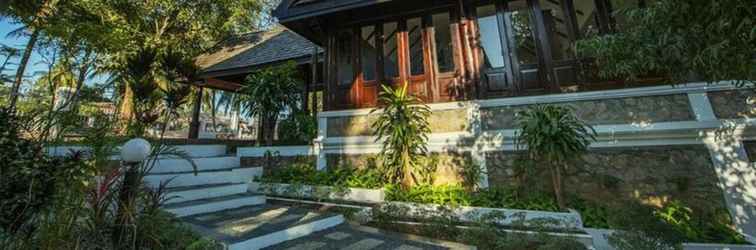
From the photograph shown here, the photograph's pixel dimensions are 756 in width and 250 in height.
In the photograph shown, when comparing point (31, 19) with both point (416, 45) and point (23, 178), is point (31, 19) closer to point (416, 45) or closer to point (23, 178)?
point (23, 178)

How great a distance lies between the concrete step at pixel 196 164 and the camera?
446cm

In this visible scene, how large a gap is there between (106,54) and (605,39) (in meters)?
11.8

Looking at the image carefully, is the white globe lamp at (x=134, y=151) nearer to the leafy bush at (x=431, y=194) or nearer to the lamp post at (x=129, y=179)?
the lamp post at (x=129, y=179)

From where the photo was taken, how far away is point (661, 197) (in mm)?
3691

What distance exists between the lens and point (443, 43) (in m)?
5.69

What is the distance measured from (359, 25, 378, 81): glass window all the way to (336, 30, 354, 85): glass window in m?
0.27

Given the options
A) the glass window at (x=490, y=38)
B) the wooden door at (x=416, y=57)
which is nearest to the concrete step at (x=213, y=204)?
the wooden door at (x=416, y=57)

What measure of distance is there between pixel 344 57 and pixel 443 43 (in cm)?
212

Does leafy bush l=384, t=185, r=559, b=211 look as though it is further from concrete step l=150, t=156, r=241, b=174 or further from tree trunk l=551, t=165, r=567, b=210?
concrete step l=150, t=156, r=241, b=174

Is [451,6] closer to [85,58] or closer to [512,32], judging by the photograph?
[512,32]

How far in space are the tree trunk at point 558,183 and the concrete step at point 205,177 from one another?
5.02 metres

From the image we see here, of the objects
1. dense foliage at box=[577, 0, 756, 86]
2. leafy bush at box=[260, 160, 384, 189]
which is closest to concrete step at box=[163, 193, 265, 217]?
leafy bush at box=[260, 160, 384, 189]

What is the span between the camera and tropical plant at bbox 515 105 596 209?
3561 millimetres

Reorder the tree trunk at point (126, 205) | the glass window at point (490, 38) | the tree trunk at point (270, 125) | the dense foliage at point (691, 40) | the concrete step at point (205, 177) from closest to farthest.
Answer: the dense foliage at point (691, 40)
the tree trunk at point (126, 205)
the concrete step at point (205, 177)
the glass window at point (490, 38)
the tree trunk at point (270, 125)
